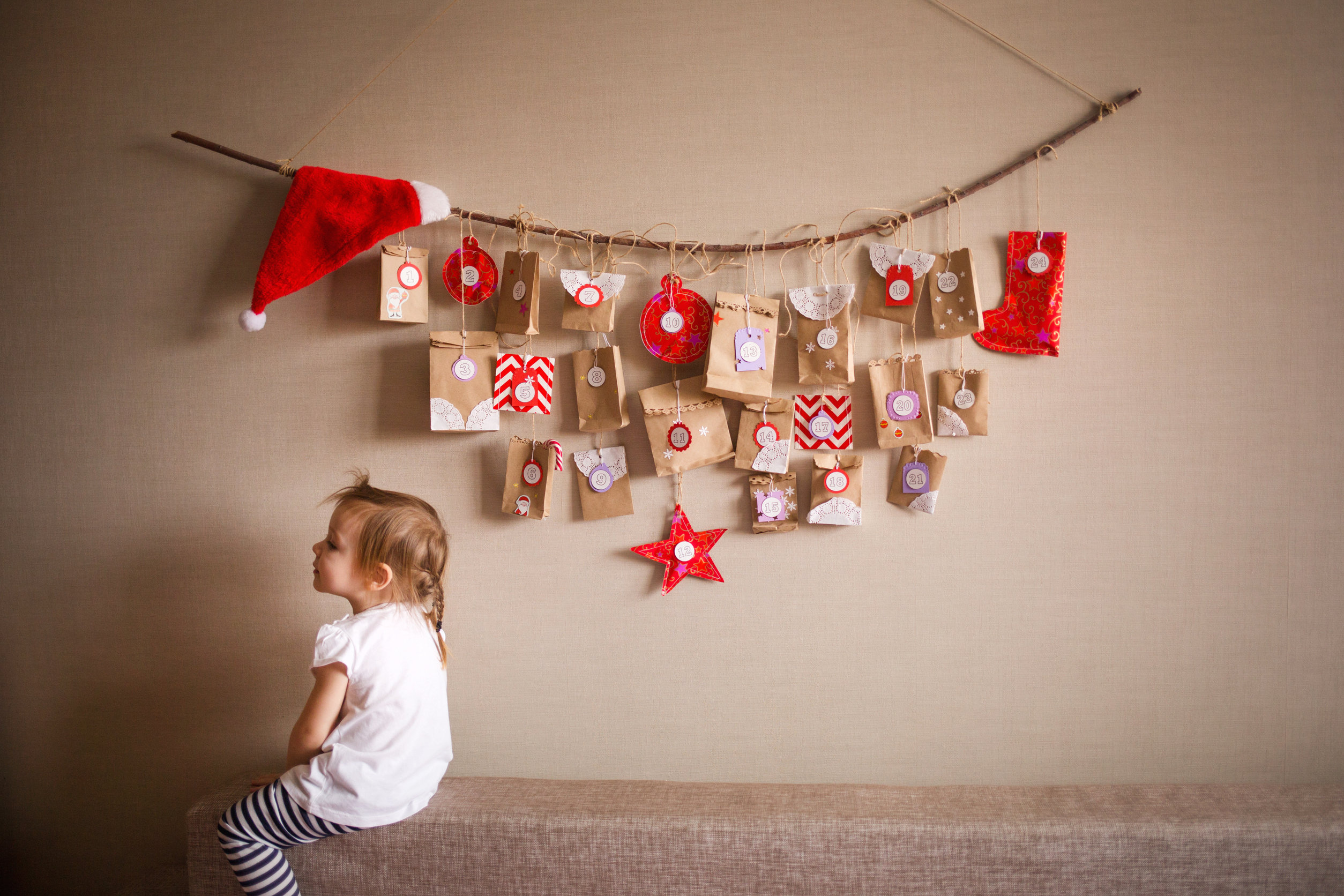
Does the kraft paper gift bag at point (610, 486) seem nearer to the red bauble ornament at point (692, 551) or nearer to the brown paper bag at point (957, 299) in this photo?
the red bauble ornament at point (692, 551)

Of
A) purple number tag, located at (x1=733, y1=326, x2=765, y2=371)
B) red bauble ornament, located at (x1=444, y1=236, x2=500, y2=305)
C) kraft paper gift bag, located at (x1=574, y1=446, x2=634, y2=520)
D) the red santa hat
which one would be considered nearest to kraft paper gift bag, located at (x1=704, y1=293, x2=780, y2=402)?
purple number tag, located at (x1=733, y1=326, x2=765, y2=371)

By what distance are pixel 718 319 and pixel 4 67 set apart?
1596mm

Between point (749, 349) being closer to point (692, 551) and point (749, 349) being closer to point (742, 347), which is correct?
point (742, 347)

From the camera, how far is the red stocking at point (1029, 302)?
1339mm

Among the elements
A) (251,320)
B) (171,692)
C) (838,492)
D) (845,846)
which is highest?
(251,320)

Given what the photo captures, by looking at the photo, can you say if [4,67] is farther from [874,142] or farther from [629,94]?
[874,142]

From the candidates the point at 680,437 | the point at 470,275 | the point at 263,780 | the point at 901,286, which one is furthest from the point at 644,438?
the point at 263,780

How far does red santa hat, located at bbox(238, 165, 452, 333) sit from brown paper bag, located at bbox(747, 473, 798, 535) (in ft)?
2.57

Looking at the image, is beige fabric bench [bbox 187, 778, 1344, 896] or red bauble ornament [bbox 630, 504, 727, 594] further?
red bauble ornament [bbox 630, 504, 727, 594]

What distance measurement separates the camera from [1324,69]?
1321mm

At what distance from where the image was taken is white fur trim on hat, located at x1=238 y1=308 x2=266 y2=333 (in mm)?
1368

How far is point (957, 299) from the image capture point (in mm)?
1330

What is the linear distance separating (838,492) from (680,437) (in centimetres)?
32

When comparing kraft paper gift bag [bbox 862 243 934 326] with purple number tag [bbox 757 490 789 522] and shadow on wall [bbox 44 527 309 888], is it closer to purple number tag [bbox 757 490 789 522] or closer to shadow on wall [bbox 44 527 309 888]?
purple number tag [bbox 757 490 789 522]
